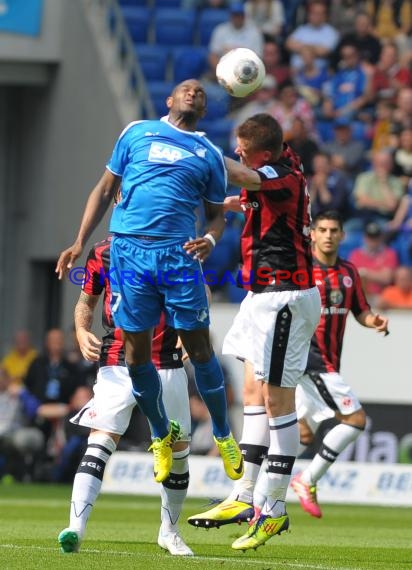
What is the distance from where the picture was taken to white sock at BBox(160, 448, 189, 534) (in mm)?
8680

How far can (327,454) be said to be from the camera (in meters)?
11.9

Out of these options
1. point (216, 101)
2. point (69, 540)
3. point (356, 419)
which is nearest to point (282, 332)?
point (69, 540)

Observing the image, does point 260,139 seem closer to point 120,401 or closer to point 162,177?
point 162,177

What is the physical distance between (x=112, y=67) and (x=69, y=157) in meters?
1.55

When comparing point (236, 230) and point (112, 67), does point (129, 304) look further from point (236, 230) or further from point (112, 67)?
point (112, 67)

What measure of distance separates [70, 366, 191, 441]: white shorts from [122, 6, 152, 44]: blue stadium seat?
1446 centimetres

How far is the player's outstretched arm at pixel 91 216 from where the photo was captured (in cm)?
809

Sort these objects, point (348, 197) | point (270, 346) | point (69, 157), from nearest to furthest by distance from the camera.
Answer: point (270, 346) < point (348, 197) < point (69, 157)

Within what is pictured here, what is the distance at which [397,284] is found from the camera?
17578mm

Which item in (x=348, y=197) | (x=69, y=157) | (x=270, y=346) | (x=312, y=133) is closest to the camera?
(x=270, y=346)

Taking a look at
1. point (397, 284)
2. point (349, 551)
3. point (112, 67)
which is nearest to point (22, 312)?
point (112, 67)

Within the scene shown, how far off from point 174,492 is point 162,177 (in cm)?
198

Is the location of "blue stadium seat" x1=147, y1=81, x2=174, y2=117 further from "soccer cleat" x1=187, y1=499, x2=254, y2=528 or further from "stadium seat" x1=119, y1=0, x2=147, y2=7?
"soccer cleat" x1=187, y1=499, x2=254, y2=528

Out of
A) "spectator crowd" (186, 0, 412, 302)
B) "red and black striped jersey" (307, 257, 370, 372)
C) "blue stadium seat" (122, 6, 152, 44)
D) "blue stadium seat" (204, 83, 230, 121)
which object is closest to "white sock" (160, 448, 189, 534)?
"red and black striped jersey" (307, 257, 370, 372)
